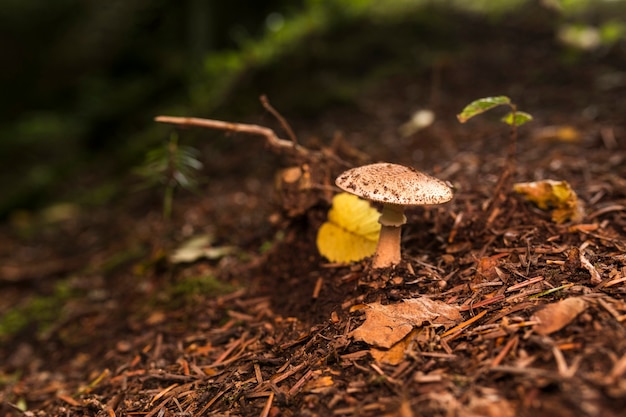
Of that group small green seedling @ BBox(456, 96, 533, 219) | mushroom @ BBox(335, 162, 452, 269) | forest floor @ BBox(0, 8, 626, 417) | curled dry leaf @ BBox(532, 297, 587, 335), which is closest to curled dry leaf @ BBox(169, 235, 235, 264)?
forest floor @ BBox(0, 8, 626, 417)

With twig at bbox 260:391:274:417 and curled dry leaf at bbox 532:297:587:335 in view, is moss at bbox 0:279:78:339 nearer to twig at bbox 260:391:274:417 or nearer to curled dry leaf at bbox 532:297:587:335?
twig at bbox 260:391:274:417

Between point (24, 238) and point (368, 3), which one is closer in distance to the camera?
point (24, 238)

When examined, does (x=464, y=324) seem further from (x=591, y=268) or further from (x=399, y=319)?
(x=591, y=268)

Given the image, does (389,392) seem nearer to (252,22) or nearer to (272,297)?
(272,297)

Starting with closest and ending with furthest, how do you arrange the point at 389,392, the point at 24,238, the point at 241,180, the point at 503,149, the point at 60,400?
1. the point at 389,392
2. the point at 60,400
3. the point at 503,149
4. the point at 241,180
5. the point at 24,238

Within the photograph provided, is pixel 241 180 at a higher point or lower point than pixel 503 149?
lower

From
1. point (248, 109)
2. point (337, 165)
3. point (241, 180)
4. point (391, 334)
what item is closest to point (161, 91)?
point (248, 109)

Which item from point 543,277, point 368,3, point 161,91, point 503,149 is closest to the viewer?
point 543,277

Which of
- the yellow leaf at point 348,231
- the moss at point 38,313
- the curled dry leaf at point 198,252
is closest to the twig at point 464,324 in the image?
the yellow leaf at point 348,231
